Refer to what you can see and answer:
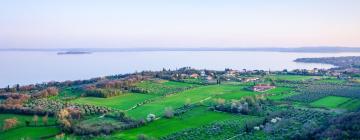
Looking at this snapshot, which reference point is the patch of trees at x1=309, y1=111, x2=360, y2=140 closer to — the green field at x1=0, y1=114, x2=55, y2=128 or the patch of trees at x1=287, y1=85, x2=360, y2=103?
the patch of trees at x1=287, y1=85, x2=360, y2=103

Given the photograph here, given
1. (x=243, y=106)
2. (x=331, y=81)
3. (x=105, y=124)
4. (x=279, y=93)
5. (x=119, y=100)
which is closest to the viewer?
(x=105, y=124)

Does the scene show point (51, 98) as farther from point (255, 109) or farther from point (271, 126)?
point (271, 126)

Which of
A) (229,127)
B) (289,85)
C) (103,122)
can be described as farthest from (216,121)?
(289,85)

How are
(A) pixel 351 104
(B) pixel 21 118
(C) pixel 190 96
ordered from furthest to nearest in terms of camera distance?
(C) pixel 190 96, (A) pixel 351 104, (B) pixel 21 118

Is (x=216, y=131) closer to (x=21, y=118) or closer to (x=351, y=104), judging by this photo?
(x=21, y=118)

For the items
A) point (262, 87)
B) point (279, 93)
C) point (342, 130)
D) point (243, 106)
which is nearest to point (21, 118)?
point (243, 106)

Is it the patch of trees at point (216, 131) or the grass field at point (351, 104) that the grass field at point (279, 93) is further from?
the patch of trees at point (216, 131)

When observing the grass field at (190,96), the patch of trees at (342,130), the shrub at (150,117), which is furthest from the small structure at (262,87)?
the patch of trees at (342,130)
